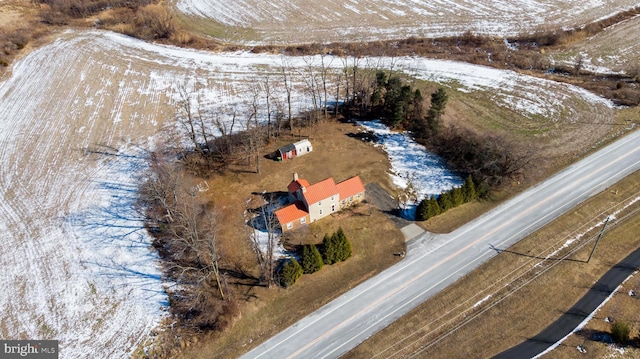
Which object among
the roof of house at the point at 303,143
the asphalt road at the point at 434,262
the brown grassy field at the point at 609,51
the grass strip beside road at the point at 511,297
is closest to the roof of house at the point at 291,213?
the asphalt road at the point at 434,262

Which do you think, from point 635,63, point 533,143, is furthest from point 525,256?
point 635,63

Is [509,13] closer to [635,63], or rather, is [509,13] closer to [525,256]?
[635,63]

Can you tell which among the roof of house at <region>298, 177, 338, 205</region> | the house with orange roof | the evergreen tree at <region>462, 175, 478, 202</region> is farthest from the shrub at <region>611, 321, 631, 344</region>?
the roof of house at <region>298, 177, 338, 205</region>

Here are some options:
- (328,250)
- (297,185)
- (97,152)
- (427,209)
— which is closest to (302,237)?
(328,250)

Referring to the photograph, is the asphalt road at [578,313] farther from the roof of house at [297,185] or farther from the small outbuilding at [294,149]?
the small outbuilding at [294,149]

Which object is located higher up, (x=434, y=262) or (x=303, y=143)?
(x=303, y=143)

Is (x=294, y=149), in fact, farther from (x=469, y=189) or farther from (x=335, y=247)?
(x=469, y=189)
